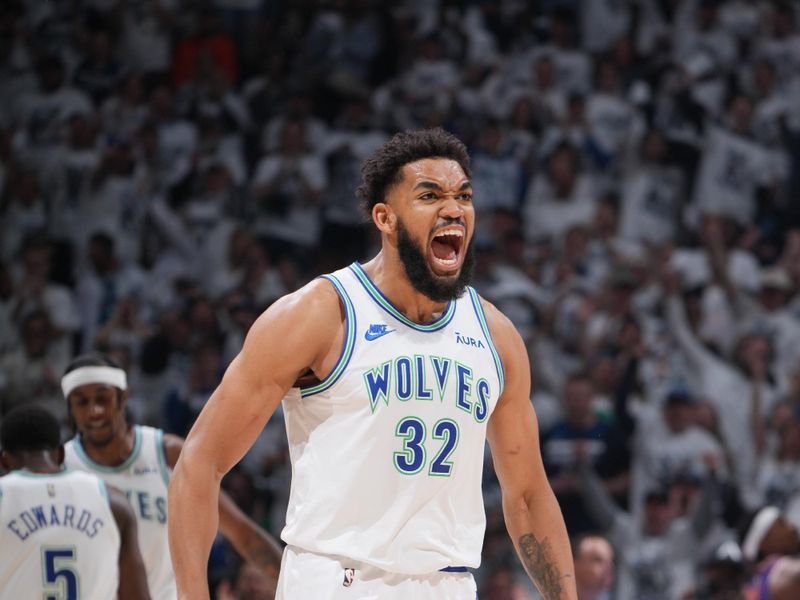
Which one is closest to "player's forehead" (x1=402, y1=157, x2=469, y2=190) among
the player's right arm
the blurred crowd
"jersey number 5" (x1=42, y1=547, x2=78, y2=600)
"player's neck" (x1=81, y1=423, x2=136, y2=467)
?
the player's right arm

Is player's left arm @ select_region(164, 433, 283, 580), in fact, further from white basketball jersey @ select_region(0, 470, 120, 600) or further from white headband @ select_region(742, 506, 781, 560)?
white headband @ select_region(742, 506, 781, 560)

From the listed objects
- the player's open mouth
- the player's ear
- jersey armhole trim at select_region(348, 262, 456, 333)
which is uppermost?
the player's ear

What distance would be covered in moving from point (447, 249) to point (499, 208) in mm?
6636

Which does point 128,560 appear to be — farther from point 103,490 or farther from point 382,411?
point 382,411

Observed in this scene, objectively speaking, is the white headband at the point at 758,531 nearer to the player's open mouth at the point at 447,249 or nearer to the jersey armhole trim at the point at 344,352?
the player's open mouth at the point at 447,249

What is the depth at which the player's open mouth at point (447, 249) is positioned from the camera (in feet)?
12.4

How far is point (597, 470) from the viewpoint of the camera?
335 inches

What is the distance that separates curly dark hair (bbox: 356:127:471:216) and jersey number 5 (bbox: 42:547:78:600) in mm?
1756

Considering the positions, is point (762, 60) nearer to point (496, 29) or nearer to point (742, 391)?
point (496, 29)

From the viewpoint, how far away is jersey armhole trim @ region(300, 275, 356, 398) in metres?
A: 3.66

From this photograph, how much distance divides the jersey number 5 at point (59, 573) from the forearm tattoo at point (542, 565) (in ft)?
5.42

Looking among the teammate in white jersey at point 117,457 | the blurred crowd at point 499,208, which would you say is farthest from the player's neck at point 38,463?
the blurred crowd at point 499,208

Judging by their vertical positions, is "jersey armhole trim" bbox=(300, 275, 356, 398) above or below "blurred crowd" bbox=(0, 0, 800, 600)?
below

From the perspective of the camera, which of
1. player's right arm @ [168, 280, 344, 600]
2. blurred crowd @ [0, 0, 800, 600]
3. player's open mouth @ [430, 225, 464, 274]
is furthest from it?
blurred crowd @ [0, 0, 800, 600]
